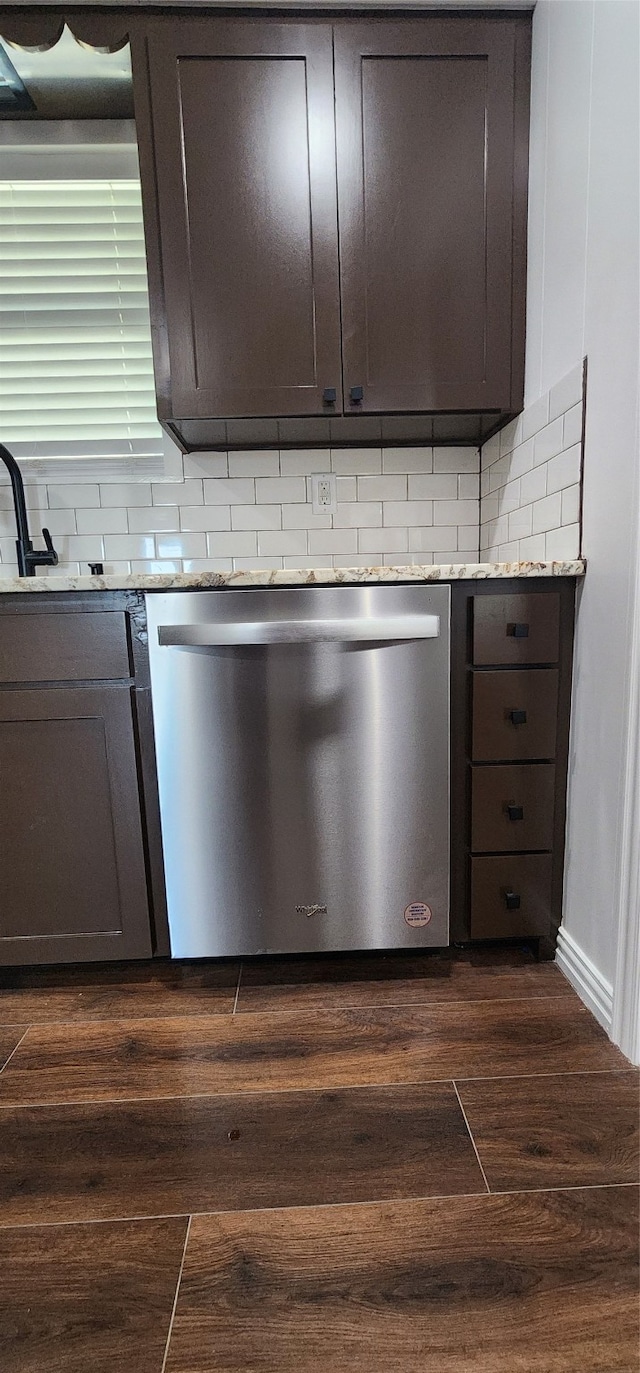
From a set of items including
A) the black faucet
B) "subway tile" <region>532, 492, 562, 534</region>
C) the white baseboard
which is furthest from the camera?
the black faucet

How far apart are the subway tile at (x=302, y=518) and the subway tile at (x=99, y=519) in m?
0.50

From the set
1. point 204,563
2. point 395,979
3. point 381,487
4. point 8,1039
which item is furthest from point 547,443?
point 8,1039

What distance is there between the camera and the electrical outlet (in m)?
1.88

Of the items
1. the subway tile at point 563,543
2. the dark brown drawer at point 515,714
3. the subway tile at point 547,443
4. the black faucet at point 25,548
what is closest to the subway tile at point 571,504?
the subway tile at point 563,543

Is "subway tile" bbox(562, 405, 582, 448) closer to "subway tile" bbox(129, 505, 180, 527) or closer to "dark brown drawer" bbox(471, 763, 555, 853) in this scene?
"dark brown drawer" bbox(471, 763, 555, 853)

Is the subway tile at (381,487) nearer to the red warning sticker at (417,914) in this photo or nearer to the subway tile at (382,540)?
the subway tile at (382,540)

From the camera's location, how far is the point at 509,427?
1.66m

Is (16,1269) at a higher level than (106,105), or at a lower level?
lower

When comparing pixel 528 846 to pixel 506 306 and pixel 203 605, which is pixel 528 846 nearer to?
pixel 203 605

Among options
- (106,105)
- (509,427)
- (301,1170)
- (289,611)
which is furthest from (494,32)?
(301,1170)

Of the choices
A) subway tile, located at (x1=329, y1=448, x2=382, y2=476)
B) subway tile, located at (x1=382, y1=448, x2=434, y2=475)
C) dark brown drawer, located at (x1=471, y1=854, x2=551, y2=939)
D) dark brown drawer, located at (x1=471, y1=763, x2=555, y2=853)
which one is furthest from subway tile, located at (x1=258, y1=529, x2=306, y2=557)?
dark brown drawer, located at (x1=471, y1=854, x2=551, y2=939)

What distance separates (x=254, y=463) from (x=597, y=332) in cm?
102

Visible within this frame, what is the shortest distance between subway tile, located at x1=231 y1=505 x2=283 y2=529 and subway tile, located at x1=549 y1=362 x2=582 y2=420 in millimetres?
838

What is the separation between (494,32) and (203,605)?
4.98 feet
